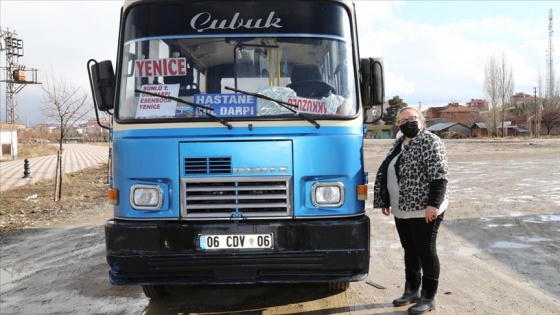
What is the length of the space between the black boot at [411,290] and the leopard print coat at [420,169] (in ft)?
2.56

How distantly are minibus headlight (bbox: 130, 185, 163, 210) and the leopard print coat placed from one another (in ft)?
7.09

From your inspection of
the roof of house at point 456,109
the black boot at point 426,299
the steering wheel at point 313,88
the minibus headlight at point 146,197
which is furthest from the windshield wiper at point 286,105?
the roof of house at point 456,109

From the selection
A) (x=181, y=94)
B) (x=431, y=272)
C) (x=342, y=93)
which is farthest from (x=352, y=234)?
(x=181, y=94)

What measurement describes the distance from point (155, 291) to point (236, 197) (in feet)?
5.61

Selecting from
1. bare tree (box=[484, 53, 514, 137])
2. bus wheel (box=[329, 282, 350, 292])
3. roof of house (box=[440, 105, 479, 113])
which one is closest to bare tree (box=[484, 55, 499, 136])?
bare tree (box=[484, 53, 514, 137])

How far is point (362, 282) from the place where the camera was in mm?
5723

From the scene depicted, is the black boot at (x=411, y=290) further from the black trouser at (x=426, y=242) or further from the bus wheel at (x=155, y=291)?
the bus wheel at (x=155, y=291)

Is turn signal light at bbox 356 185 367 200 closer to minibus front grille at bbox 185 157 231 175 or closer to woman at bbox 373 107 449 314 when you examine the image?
woman at bbox 373 107 449 314

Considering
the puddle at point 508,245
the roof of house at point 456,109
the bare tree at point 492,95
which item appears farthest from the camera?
the roof of house at point 456,109

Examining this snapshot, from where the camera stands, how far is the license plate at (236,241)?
4117mm

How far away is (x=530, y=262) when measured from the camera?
640 centimetres

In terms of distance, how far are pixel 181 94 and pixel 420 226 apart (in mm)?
2431

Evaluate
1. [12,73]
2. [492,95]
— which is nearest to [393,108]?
[492,95]

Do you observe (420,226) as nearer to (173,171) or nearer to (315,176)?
(315,176)
